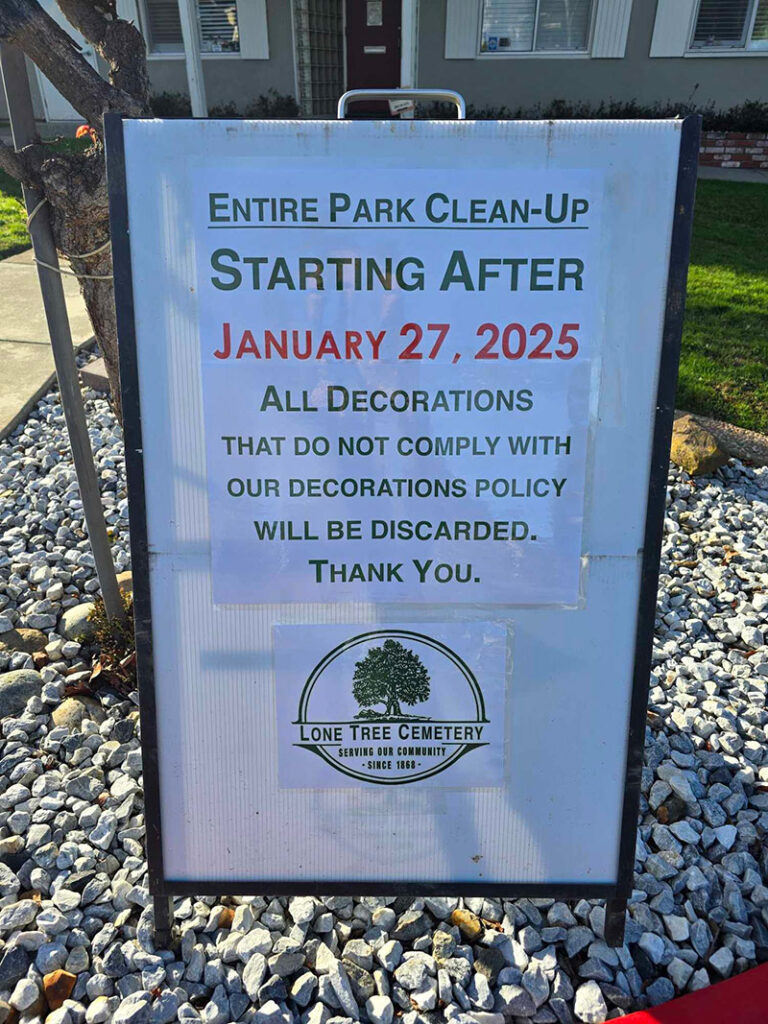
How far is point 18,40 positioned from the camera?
254 cm

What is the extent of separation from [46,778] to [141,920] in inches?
25.0

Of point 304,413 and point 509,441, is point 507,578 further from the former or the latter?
point 304,413

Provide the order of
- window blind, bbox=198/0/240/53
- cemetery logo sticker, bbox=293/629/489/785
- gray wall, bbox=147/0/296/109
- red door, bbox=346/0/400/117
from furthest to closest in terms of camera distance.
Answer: window blind, bbox=198/0/240/53 → red door, bbox=346/0/400/117 → gray wall, bbox=147/0/296/109 → cemetery logo sticker, bbox=293/629/489/785

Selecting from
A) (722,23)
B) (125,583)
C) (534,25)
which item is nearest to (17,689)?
(125,583)

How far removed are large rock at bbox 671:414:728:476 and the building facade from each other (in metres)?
9.13

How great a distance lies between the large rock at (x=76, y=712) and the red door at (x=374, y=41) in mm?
11401

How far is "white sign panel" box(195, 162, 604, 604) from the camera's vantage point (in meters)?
1.68

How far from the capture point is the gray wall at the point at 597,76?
38.4 feet

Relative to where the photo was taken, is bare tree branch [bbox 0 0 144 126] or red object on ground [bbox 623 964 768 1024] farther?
bare tree branch [bbox 0 0 144 126]

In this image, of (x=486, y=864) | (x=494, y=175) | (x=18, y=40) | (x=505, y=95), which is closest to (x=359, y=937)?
(x=486, y=864)

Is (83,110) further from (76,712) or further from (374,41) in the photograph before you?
(374,41)

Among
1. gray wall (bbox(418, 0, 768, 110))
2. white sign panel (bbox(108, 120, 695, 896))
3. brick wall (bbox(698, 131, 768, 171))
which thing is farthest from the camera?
gray wall (bbox(418, 0, 768, 110))

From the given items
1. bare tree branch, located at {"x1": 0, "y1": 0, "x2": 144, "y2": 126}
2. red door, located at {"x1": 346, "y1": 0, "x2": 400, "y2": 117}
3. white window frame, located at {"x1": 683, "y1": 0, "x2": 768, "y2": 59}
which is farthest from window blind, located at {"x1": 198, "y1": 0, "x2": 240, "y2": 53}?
bare tree branch, located at {"x1": 0, "y1": 0, "x2": 144, "y2": 126}

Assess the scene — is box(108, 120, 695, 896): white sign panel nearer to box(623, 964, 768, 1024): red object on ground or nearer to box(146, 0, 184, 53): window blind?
box(623, 964, 768, 1024): red object on ground
